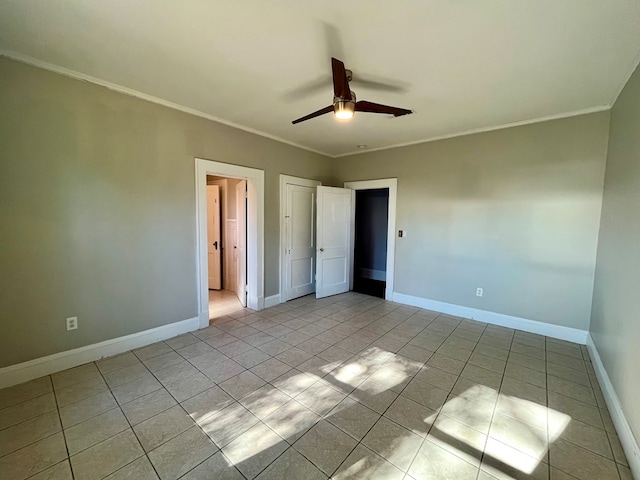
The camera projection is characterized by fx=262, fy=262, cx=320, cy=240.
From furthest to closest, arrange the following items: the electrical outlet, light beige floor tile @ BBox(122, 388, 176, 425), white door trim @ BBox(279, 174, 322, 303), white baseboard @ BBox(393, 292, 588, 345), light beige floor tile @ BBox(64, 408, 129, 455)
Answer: white door trim @ BBox(279, 174, 322, 303), white baseboard @ BBox(393, 292, 588, 345), the electrical outlet, light beige floor tile @ BBox(122, 388, 176, 425), light beige floor tile @ BBox(64, 408, 129, 455)

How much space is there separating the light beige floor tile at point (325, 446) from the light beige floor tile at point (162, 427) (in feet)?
2.68

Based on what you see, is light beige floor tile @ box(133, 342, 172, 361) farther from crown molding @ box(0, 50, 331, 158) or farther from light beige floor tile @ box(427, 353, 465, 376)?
light beige floor tile @ box(427, 353, 465, 376)

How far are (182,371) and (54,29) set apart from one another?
2.82 metres

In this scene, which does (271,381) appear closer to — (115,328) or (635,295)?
(115,328)

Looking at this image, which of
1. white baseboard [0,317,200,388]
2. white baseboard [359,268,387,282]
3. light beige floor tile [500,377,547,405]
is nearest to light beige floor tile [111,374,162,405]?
white baseboard [0,317,200,388]

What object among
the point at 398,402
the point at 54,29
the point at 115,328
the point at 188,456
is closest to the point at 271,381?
the point at 188,456

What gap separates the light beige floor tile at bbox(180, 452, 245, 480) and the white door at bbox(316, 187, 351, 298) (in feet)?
10.6

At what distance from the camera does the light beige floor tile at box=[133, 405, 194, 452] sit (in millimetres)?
1679

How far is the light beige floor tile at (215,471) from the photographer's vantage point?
1450 mm

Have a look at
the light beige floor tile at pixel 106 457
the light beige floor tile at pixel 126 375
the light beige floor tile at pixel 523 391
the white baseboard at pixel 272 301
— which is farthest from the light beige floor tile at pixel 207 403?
the light beige floor tile at pixel 523 391

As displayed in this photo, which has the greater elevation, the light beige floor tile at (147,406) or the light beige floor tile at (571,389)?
the light beige floor tile at (571,389)

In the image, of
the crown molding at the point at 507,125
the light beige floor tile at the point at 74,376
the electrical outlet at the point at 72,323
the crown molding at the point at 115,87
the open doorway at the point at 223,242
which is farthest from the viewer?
the open doorway at the point at 223,242

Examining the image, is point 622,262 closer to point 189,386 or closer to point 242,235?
point 189,386

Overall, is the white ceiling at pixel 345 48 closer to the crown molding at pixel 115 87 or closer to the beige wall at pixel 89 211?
the crown molding at pixel 115 87
